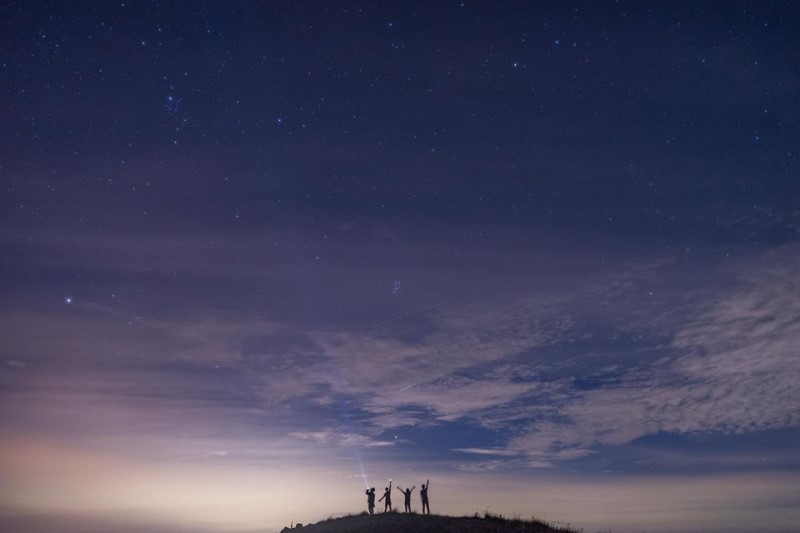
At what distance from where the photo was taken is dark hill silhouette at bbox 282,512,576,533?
2973 cm

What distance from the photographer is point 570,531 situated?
30.5m

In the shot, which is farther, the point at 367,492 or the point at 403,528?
the point at 367,492

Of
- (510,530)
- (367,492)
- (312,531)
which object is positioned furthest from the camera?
(367,492)

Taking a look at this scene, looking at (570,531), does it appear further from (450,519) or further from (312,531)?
(312,531)

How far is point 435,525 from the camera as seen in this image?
30734 millimetres

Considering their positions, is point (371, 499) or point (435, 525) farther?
point (371, 499)

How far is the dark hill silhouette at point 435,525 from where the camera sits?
97.6 feet

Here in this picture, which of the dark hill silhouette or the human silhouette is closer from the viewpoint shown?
the dark hill silhouette

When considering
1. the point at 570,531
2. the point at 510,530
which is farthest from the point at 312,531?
the point at 570,531

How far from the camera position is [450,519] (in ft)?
105

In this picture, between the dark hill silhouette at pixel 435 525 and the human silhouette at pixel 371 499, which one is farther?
the human silhouette at pixel 371 499

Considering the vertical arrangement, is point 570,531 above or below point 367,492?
below

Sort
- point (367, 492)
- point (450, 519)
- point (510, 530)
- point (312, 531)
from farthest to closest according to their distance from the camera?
1. point (367, 492)
2. point (312, 531)
3. point (450, 519)
4. point (510, 530)

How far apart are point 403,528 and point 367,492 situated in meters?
6.96
